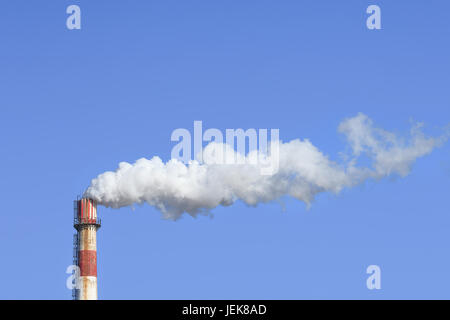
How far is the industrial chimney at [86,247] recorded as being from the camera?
305 ft

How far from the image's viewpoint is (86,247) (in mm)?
93562

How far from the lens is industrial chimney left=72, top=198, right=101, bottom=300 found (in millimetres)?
93000
